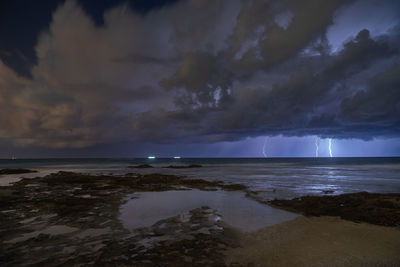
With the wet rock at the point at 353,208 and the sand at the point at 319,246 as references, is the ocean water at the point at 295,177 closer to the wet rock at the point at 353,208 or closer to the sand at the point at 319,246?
the wet rock at the point at 353,208

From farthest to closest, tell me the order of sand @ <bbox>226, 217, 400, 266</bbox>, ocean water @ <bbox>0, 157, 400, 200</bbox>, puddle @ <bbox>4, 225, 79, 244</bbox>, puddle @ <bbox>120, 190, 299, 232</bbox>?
1. ocean water @ <bbox>0, 157, 400, 200</bbox>
2. puddle @ <bbox>120, 190, 299, 232</bbox>
3. puddle @ <bbox>4, 225, 79, 244</bbox>
4. sand @ <bbox>226, 217, 400, 266</bbox>

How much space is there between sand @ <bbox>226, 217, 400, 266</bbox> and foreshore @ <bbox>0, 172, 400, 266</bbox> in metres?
0.03

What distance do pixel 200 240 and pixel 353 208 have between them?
375 inches

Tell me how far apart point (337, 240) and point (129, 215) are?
941cm

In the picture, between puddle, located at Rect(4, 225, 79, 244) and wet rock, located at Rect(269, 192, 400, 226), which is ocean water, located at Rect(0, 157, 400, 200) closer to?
wet rock, located at Rect(269, 192, 400, 226)

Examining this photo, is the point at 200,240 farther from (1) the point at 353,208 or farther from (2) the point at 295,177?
(2) the point at 295,177

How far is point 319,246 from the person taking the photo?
6863 millimetres

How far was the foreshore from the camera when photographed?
5.98 meters

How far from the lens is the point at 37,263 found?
5.75 metres

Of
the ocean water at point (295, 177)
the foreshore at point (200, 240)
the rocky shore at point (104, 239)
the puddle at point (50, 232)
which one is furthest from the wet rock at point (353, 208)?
the puddle at point (50, 232)

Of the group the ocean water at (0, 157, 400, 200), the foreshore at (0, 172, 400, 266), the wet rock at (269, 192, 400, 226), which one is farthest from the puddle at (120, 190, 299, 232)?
the ocean water at (0, 157, 400, 200)

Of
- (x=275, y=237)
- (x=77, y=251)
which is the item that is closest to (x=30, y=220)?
(x=77, y=251)

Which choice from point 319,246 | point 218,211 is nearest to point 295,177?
point 218,211

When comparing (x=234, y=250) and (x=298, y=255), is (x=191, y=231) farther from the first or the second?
(x=298, y=255)
